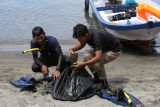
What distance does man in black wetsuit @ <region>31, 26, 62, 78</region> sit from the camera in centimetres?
645

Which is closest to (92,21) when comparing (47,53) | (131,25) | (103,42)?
(131,25)

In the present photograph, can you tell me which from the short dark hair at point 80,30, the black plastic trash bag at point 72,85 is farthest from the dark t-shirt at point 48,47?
the short dark hair at point 80,30

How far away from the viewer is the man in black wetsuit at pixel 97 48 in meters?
6.10

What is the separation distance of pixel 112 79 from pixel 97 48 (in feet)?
5.24

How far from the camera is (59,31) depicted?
1424cm

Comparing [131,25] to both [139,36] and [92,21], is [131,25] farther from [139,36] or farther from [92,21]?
[92,21]

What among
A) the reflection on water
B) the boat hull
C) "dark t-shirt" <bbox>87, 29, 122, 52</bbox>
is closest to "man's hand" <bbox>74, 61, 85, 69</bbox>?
"dark t-shirt" <bbox>87, 29, 122, 52</bbox>

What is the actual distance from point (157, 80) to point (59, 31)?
734cm

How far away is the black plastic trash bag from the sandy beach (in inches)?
4.8

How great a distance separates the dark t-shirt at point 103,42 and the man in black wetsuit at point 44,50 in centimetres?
75

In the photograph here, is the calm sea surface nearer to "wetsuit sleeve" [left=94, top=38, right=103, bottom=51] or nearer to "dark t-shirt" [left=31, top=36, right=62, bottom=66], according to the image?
"dark t-shirt" [left=31, top=36, right=62, bottom=66]

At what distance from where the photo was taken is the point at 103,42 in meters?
6.46

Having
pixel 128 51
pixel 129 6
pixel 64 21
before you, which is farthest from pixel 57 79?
pixel 64 21

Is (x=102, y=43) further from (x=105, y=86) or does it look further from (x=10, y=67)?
(x=10, y=67)
